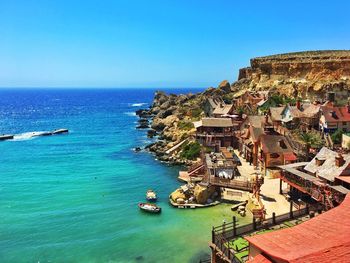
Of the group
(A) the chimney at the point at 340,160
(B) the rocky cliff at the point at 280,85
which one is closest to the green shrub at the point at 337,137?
(A) the chimney at the point at 340,160

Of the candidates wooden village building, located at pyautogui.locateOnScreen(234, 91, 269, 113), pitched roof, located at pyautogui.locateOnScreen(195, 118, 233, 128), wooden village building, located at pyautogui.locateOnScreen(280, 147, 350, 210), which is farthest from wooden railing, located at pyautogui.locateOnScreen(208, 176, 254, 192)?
wooden village building, located at pyautogui.locateOnScreen(234, 91, 269, 113)

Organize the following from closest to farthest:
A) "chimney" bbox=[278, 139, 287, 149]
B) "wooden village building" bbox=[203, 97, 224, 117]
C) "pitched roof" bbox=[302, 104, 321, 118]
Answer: "chimney" bbox=[278, 139, 287, 149] → "pitched roof" bbox=[302, 104, 321, 118] → "wooden village building" bbox=[203, 97, 224, 117]

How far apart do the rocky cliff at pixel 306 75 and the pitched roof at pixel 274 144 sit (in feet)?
120

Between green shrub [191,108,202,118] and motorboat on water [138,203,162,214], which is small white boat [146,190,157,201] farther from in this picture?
green shrub [191,108,202,118]

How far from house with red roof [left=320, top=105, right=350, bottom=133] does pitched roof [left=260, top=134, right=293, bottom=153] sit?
462 inches

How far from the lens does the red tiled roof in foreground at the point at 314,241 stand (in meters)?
16.6

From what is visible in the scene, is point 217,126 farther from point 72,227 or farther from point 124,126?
point 124,126

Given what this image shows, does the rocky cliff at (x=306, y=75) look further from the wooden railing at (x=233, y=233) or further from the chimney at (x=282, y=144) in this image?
the wooden railing at (x=233, y=233)

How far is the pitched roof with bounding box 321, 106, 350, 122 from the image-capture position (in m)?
61.6

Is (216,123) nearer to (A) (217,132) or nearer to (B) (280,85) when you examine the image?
(A) (217,132)

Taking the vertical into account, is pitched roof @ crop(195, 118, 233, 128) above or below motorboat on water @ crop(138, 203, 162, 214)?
above

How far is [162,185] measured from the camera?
51688mm

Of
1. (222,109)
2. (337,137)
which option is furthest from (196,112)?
(337,137)

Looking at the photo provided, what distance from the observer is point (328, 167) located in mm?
36500
